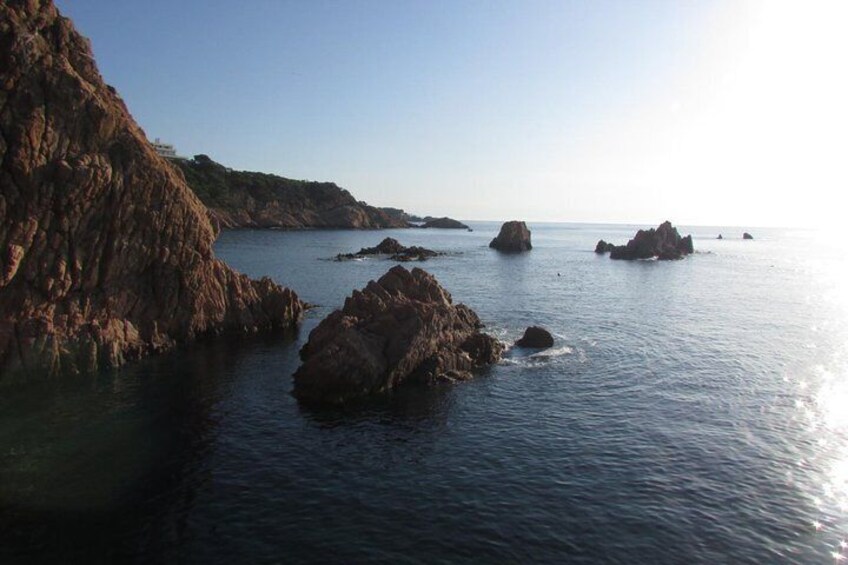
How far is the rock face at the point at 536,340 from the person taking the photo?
209 ft

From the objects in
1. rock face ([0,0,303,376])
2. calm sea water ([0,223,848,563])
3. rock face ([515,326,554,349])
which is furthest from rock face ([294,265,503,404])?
rock face ([0,0,303,376])

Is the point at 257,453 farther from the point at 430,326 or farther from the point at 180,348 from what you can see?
the point at 180,348

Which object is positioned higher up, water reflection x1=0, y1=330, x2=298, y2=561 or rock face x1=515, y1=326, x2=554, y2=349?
rock face x1=515, y1=326, x2=554, y2=349

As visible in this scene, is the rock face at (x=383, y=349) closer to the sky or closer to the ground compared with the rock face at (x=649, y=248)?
closer to the ground

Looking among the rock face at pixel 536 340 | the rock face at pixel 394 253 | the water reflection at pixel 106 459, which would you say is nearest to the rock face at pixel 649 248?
the rock face at pixel 394 253

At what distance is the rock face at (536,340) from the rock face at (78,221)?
1356 inches

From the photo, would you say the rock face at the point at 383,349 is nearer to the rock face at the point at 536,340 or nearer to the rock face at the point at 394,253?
the rock face at the point at 536,340

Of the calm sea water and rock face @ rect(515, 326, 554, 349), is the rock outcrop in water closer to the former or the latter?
the calm sea water

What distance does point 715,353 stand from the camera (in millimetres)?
63469

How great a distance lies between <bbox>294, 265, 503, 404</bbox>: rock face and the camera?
45812 millimetres

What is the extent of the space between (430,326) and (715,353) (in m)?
32.9

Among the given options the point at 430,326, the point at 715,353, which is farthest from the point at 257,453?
the point at 715,353

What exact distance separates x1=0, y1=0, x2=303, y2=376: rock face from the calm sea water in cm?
353

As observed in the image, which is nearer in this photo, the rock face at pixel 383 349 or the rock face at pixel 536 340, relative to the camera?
the rock face at pixel 383 349
